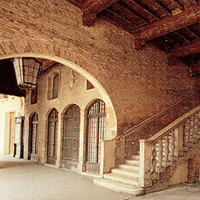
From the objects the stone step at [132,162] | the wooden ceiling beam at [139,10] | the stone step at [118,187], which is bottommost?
the stone step at [118,187]

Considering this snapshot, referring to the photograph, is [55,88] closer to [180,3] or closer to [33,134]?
[33,134]

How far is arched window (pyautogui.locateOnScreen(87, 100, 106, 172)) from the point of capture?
26.6 ft

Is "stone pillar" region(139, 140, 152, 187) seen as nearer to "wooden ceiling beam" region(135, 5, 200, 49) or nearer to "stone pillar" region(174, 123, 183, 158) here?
"stone pillar" region(174, 123, 183, 158)

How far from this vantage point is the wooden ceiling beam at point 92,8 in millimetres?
5879

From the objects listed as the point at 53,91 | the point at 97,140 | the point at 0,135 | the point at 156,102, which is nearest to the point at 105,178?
the point at 97,140

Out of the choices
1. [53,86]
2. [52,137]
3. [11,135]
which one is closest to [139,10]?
[53,86]

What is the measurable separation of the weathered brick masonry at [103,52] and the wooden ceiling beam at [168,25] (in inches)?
15.2

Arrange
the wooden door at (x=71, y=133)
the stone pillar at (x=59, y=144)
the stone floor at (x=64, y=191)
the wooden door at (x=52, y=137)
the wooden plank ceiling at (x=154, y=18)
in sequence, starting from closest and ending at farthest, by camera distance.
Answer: the stone floor at (x=64, y=191) → the wooden plank ceiling at (x=154, y=18) → the wooden door at (x=71, y=133) → the stone pillar at (x=59, y=144) → the wooden door at (x=52, y=137)

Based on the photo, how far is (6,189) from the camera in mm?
5809

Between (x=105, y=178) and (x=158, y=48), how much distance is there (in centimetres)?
527

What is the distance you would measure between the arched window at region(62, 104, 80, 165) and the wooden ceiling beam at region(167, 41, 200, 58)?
4.28 meters

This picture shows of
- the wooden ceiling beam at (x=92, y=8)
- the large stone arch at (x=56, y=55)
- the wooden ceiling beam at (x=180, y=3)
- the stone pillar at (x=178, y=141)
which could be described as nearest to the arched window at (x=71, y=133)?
the large stone arch at (x=56, y=55)

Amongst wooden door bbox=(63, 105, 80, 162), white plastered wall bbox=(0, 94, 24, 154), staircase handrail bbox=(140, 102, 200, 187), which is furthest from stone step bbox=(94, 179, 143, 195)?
white plastered wall bbox=(0, 94, 24, 154)

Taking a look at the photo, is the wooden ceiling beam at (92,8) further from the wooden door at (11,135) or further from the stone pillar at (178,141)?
the wooden door at (11,135)
